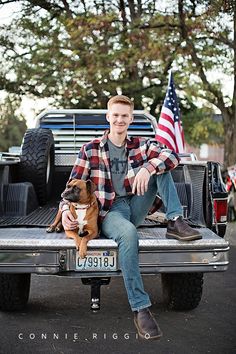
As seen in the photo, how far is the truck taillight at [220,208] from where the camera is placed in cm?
469

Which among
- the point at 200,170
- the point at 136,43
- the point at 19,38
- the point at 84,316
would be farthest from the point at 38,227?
the point at 19,38

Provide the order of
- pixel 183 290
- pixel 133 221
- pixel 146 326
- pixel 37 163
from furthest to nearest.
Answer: pixel 37 163 < pixel 183 290 < pixel 133 221 < pixel 146 326

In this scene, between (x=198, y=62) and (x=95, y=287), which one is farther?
(x=198, y=62)

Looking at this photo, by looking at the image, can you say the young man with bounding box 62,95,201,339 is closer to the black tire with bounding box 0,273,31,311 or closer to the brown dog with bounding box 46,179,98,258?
the brown dog with bounding box 46,179,98,258

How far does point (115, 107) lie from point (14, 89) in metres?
17.9

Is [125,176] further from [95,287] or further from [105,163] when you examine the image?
[95,287]

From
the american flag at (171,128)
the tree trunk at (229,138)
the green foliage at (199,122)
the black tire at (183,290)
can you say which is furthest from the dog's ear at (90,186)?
the green foliage at (199,122)

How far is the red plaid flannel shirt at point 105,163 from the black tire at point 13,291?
45.4 inches

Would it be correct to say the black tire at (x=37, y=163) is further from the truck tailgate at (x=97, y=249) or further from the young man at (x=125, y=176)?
the truck tailgate at (x=97, y=249)

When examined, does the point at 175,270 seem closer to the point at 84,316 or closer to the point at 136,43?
the point at 84,316

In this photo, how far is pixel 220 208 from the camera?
4.71m

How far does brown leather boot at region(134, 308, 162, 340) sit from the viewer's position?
3.77 m

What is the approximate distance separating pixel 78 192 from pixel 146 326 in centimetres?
99

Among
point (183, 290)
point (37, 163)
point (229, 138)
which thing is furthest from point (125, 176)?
point (229, 138)
